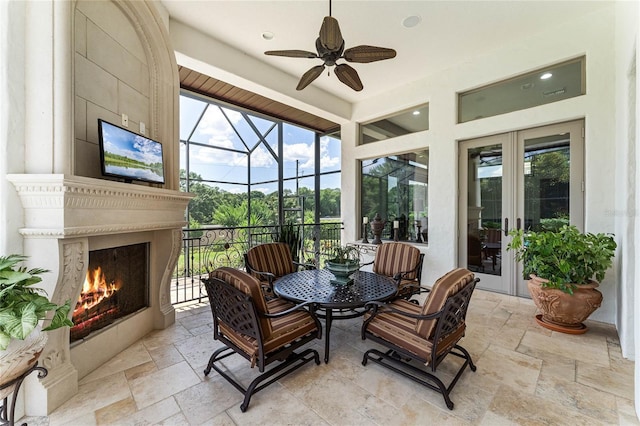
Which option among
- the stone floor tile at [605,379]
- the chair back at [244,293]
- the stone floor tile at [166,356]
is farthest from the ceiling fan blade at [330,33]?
the stone floor tile at [605,379]

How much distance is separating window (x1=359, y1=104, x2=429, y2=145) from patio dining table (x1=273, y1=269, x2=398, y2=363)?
3.24 meters

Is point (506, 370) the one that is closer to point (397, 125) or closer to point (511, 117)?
point (511, 117)

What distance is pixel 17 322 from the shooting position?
1.16 metres

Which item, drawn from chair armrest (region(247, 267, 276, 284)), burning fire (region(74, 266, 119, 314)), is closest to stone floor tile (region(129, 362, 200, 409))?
burning fire (region(74, 266, 119, 314))

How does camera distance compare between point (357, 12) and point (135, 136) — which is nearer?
point (135, 136)

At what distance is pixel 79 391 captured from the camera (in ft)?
6.33

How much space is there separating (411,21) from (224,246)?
160 inches

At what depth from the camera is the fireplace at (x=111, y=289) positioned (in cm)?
222

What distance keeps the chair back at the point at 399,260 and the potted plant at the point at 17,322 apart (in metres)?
3.08

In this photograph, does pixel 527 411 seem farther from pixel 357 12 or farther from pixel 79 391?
pixel 357 12

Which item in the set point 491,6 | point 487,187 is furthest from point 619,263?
point 491,6

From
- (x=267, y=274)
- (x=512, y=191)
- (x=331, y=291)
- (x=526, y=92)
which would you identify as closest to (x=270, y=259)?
(x=267, y=274)

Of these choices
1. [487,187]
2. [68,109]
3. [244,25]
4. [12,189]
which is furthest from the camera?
Answer: [487,187]

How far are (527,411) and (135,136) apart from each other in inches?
148
